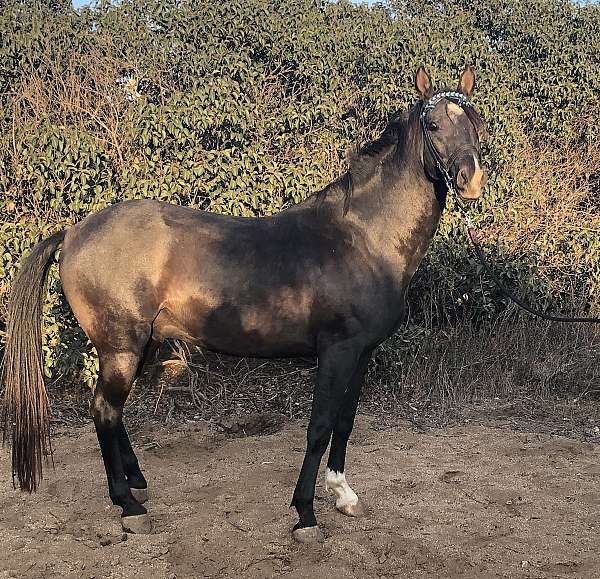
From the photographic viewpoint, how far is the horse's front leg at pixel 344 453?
326cm

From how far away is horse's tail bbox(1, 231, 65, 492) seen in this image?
3.09 meters

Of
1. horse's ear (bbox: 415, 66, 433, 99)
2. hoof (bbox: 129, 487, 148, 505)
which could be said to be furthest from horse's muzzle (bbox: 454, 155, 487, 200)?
hoof (bbox: 129, 487, 148, 505)

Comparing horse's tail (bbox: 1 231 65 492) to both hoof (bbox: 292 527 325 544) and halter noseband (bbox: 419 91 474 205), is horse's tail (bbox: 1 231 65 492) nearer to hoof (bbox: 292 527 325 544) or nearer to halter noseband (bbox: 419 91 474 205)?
hoof (bbox: 292 527 325 544)

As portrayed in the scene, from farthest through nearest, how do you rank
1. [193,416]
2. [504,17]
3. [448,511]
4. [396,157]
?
[504,17] < [193,416] < [448,511] < [396,157]

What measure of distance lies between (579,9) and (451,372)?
16.9 ft

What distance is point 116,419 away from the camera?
3.18m

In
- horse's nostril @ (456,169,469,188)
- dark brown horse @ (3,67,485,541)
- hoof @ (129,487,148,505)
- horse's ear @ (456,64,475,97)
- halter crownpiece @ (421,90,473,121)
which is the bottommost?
hoof @ (129,487,148,505)

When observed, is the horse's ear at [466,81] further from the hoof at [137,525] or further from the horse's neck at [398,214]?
the hoof at [137,525]

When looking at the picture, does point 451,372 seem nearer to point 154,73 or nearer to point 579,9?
point 154,73

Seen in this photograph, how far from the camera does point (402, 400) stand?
5.40 metres

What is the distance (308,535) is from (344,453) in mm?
559

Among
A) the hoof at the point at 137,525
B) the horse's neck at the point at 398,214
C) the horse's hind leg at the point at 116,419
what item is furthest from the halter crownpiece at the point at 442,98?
the hoof at the point at 137,525

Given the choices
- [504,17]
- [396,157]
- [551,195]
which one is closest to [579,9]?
[504,17]

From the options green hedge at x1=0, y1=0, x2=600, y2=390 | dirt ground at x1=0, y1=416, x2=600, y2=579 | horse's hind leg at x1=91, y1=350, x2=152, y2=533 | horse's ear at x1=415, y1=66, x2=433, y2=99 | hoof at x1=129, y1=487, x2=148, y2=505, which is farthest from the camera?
green hedge at x1=0, y1=0, x2=600, y2=390
